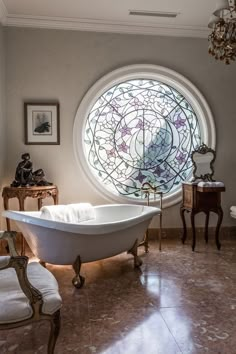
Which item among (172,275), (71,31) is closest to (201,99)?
(71,31)

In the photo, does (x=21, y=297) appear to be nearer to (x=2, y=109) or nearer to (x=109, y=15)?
(x=2, y=109)

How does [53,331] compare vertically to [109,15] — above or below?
below

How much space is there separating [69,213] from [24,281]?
193 centimetres

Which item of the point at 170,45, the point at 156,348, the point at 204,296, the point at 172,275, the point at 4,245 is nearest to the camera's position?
the point at 156,348

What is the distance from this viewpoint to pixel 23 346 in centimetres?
211

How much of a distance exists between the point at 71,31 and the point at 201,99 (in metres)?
1.98

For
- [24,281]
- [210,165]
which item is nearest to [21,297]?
[24,281]

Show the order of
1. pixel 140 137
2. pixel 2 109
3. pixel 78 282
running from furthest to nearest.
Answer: pixel 140 137 < pixel 2 109 < pixel 78 282

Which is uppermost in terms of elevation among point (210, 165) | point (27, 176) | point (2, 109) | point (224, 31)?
point (224, 31)

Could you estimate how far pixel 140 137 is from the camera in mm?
4746

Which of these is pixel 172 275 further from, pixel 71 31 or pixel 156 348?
pixel 71 31

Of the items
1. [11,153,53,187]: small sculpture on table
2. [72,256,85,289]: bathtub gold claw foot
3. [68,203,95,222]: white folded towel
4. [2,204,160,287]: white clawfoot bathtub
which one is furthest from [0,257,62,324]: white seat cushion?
[11,153,53,187]: small sculpture on table

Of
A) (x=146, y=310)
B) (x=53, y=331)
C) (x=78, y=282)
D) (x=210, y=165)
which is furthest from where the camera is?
(x=210, y=165)

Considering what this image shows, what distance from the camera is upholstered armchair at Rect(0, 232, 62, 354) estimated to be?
1.72 metres
